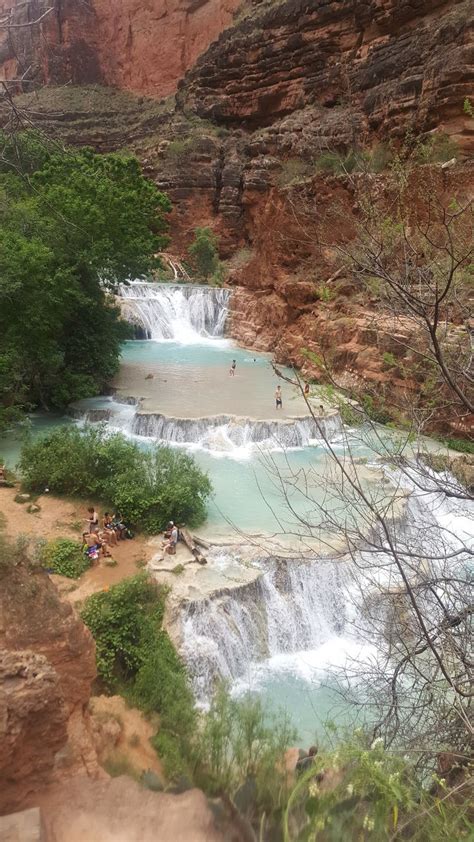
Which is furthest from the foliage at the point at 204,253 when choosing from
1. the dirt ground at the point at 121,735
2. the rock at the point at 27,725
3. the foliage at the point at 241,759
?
the rock at the point at 27,725

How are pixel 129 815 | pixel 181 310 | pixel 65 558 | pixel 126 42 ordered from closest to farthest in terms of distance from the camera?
pixel 129 815 < pixel 65 558 < pixel 181 310 < pixel 126 42

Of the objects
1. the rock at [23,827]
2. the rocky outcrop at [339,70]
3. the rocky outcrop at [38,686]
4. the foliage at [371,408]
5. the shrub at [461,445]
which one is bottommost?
the shrub at [461,445]

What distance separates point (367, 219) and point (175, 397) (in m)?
11.7

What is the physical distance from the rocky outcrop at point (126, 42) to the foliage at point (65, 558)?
45.6 m

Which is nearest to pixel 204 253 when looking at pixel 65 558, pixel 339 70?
pixel 339 70

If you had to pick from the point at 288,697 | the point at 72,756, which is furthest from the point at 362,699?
the point at 72,756

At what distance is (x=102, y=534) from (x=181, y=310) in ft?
51.2

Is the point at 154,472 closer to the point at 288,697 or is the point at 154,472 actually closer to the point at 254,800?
the point at 288,697

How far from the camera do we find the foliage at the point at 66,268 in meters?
11.2

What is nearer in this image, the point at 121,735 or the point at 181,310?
the point at 121,735

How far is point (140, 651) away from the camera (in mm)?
5902

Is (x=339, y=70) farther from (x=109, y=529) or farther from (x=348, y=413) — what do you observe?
(x=348, y=413)

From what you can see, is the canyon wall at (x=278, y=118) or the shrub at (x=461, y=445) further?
the canyon wall at (x=278, y=118)

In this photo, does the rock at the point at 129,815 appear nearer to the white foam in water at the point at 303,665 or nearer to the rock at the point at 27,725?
the rock at the point at 27,725
